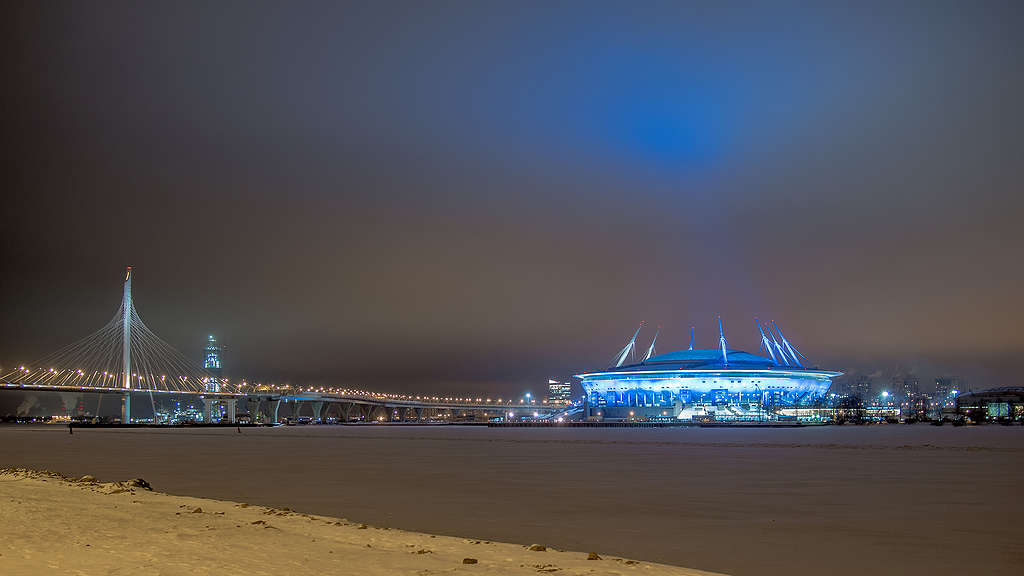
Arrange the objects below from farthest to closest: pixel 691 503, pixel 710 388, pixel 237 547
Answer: pixel 710 388 < pixel 691 503 < pixel 237 547

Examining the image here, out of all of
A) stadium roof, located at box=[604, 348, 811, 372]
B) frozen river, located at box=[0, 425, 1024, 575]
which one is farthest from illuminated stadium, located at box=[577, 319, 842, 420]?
frozen river, located at box=[0, 425, 1024, 575]

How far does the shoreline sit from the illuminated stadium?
524 feet

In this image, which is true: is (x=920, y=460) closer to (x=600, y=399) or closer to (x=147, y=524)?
(x=147, y=524)

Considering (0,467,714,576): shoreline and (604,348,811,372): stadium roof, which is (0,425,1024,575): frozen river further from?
(604,348,811,372): stadium roof

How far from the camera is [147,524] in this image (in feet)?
39.0

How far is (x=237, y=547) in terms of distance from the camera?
390 inches

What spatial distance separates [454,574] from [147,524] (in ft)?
18.9

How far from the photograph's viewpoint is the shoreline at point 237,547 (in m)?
8.59

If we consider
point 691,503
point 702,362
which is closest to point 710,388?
point 702,362

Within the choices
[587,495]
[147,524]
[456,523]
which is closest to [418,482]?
[587,495]

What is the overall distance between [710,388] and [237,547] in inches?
6945

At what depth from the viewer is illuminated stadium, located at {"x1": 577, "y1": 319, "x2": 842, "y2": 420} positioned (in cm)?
17462

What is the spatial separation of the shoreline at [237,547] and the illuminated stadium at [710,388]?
15969 centimetres

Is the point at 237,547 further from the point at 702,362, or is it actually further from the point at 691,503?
the point at 702,362
